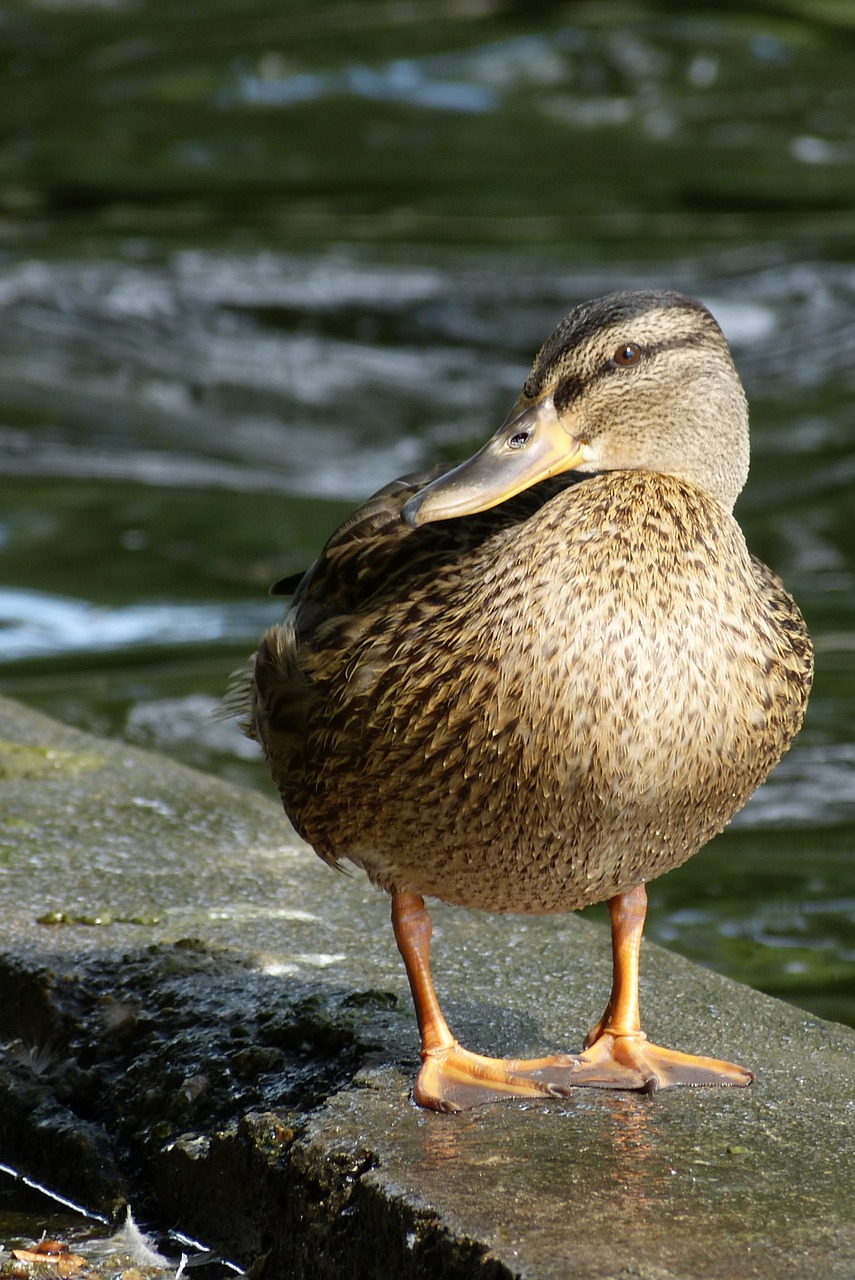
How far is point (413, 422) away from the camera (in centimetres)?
991

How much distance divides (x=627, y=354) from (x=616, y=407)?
0.29 feet

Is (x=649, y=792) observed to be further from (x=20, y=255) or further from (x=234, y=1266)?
(x=20, y=255)

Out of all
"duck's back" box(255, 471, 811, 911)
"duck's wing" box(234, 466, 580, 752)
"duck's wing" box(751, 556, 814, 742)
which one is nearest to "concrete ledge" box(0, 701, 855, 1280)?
"duck's back" box(255, 471, 811, 911)

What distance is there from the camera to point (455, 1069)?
121 inches

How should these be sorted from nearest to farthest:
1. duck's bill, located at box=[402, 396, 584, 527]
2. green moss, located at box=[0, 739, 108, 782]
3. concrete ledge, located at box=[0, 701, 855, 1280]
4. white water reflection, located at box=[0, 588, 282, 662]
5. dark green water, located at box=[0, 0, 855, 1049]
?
concrete ledge, located at box=[0, 701, 855, 1280]
duck's bill, located at box=[402, 396, 584, 527]
green moss, located at box=[0, 739, 108, 782]
dark green water, located at box=[0, 0, 855, 1049]
white water reflection, located at box=[0, 588, 282, 662]

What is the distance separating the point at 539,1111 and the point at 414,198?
9.79 metres

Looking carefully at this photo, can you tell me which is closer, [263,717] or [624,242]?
[263,717]

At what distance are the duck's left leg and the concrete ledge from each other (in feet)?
0.12

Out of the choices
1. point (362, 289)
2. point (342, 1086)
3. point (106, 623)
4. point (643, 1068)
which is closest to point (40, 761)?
point (342, 1086)

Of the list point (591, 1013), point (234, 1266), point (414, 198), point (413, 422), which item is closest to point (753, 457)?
point (413, 422)

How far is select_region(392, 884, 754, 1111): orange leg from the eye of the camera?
10.0 ft

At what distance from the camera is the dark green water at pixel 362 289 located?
21.6ft

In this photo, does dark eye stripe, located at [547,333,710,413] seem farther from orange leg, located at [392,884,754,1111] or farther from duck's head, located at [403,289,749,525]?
orange leg, located at [392,884,754,1111]

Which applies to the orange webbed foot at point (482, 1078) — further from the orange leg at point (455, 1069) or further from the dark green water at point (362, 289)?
the dark green water at point (362, 289)
